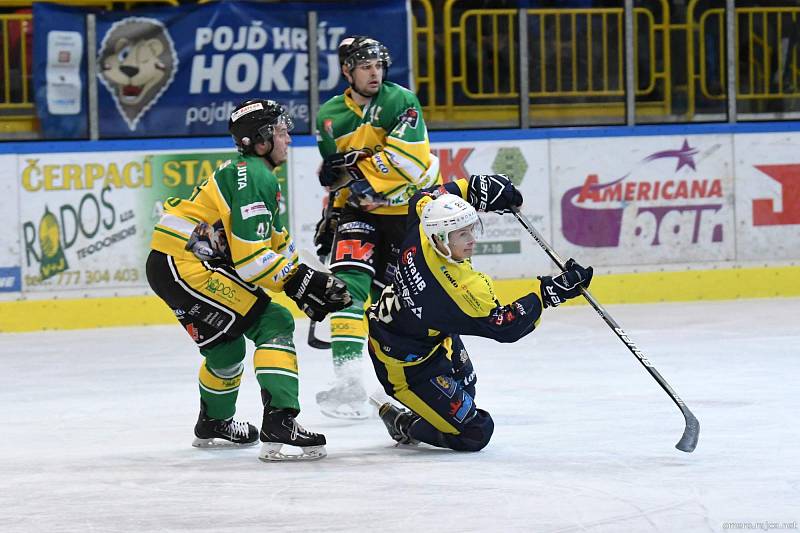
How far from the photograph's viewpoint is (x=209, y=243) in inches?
176

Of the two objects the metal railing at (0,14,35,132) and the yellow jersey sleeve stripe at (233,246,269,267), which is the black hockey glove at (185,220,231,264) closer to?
the yellow jersey sleeve stripe at (233,246,269,267)

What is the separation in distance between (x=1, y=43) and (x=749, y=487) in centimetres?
683

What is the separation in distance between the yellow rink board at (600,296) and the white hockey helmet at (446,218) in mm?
4504

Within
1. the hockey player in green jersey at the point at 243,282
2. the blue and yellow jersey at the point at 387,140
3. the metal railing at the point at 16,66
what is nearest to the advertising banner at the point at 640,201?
the metal railing at the point at 16,66

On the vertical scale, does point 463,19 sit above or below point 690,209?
above

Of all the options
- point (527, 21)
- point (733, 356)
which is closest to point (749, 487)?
point (733, 356)

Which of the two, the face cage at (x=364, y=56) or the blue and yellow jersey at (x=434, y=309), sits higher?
the face cage at (x=364, y=56)

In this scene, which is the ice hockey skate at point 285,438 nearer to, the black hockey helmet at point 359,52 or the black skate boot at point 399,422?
the black skate boot at point 399,422

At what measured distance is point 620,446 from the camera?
4.41m

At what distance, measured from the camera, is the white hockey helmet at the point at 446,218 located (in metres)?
4.30

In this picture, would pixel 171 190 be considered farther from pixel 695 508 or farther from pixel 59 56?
pixel 695 508

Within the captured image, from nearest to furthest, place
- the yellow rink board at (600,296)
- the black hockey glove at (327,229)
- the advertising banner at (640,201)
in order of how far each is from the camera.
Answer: the black hockey glove at (327,229), the yellow rink board at (600,296), the advertising banner at (640,201)

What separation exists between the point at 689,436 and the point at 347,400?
1529 mm

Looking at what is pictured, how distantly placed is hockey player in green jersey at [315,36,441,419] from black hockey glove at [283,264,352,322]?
3.52 ft
